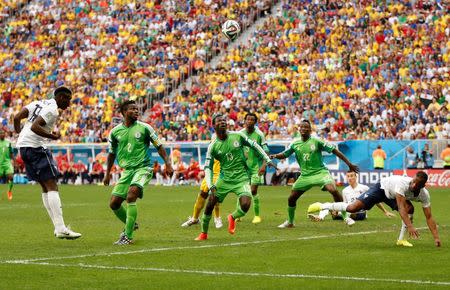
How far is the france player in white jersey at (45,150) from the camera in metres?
15.2

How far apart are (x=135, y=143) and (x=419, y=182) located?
4.78 metres

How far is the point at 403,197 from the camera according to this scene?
15.0 m

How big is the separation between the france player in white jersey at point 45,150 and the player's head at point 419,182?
5315mm

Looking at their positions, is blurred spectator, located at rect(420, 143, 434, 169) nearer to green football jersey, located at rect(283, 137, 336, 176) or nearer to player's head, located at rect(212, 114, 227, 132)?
green football jersey, located at rect(283, 137, 336, 176)

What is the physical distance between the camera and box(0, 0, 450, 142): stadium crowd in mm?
41188

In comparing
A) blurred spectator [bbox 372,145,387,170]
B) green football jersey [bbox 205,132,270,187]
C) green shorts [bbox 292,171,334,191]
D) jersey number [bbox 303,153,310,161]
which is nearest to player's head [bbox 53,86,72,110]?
green football jersey [bbox 205,132,270,187]

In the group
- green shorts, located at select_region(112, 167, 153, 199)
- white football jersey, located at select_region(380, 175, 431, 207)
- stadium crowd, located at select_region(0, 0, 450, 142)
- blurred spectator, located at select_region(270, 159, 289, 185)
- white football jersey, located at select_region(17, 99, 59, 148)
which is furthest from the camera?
blurred spectator, located at select_region(270, 159, 289, 185)

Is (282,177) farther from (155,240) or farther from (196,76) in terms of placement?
(155,240)

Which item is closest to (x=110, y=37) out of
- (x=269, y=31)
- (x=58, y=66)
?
(x=58, y=66)

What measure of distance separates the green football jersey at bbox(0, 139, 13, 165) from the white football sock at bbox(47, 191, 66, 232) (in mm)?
17117

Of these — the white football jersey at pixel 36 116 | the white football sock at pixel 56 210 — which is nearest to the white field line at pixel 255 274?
the white football sock at pixel 56 210

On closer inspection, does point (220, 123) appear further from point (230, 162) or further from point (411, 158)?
point (411, 158)

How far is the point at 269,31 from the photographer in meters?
49.4

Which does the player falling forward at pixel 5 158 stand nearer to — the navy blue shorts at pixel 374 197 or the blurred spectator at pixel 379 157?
the blurred spectator at pixel 379 157
